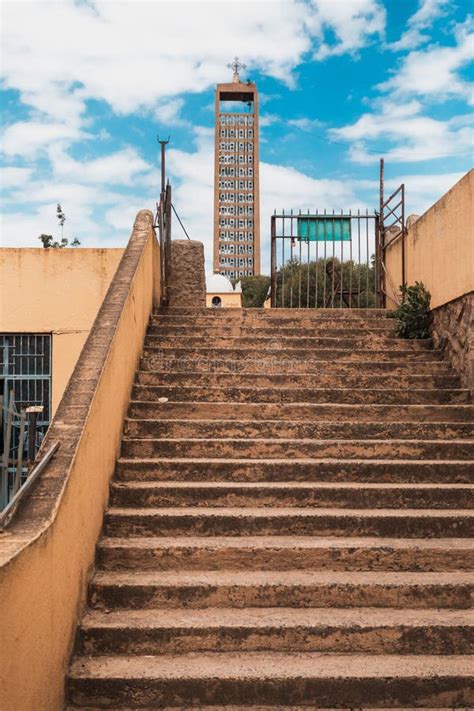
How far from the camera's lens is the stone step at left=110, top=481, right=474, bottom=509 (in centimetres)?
420

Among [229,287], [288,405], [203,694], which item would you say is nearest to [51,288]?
[288,405]

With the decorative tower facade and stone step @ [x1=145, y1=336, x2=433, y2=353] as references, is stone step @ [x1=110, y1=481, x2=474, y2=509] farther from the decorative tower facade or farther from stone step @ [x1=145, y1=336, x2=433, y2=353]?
the decorative tower facade

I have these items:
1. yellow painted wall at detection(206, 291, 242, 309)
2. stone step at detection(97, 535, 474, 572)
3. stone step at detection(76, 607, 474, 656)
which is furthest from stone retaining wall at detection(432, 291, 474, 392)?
yellow painted wall at detection(206, 291, 242, 309)

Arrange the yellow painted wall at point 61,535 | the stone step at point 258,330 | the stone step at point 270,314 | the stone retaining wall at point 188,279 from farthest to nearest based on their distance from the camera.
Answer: the stone retaining wall at point 188,279 < the stone step at point 270,314 < the stone step at point 258,330 < the yellow painted wall at point 61,535

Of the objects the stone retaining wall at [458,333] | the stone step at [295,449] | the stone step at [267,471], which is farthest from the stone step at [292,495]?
the stone retaining wall at [458,333]

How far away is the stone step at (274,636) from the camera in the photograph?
3.23m

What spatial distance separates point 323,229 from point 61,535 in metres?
7.82

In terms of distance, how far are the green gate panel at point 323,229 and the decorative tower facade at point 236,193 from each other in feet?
267

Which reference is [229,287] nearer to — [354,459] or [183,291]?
[183,291]

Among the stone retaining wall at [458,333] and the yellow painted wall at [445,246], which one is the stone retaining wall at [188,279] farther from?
the stone retaining wall at [458,333]

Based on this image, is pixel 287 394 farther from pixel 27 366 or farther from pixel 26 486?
pixel 27 366

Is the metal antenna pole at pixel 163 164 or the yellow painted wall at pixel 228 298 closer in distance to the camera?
the metal antenna pole at pixel 163 164

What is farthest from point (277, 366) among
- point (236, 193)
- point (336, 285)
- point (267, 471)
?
point (236, 193)

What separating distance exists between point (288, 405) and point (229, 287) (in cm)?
1884
